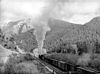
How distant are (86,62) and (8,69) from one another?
9.01m

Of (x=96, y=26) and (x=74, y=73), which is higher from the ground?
(x=96, y=26)

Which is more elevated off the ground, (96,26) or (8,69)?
(96,26)

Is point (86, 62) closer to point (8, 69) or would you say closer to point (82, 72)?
point (82, 72)

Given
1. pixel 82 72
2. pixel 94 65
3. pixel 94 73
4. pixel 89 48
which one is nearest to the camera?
pixel 94 73

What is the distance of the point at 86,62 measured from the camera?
19.9 metres

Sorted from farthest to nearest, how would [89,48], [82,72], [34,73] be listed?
[89,48], [34,73], [82,72]


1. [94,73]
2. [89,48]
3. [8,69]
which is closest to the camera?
[94,73]

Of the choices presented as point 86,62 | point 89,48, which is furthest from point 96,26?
point 86,62

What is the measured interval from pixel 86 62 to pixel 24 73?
7.56m

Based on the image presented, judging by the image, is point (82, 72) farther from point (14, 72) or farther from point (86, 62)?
point (14, 72)

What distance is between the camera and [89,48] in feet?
212

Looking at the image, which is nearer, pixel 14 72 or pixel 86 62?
pixel 14 72

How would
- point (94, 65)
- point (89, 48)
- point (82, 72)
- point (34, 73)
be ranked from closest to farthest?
point (82, 72) → point (34, 73) → point (94, 65) → point (89, 48)

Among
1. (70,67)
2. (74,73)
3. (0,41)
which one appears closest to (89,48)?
(0,41)
